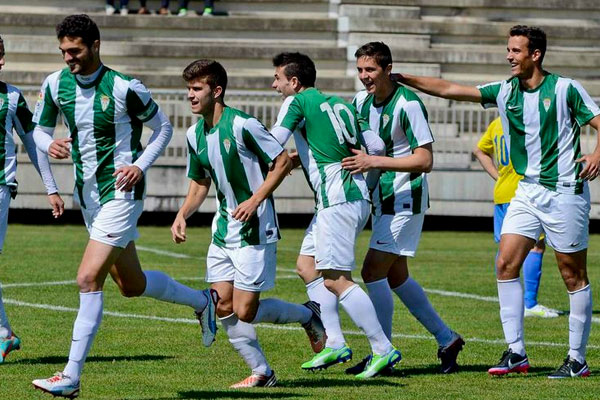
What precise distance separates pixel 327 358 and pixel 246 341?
0.83 metres

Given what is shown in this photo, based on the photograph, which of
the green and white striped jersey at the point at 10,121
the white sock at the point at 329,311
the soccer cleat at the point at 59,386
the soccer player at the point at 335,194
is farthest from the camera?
the green and white striped jersey at the point at 10,121

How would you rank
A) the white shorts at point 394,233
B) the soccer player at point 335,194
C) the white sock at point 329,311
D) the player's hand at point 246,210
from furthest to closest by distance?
the white sock at point 329,311 → the white shorts at point 394,233 → the soccer player at point 335,194 → the player's hand at point 246,210

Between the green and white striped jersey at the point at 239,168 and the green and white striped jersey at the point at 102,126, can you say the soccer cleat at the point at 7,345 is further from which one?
the green and white striped jersey at the point at 239,168

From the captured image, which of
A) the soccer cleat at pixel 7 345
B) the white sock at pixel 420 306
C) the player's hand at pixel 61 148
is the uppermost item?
the player's hand at pixel 61 148

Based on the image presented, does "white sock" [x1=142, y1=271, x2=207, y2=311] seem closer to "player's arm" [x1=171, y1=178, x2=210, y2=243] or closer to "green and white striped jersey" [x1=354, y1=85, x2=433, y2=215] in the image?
"player's arm" [x1=171, y1=178, x2=210, y2=243]

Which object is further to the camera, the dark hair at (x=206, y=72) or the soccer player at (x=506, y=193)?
the soccer player at (x=506, y=193)

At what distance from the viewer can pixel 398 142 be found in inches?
327

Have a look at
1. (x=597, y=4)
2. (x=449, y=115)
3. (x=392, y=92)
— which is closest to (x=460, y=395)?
(x=392, y=92)

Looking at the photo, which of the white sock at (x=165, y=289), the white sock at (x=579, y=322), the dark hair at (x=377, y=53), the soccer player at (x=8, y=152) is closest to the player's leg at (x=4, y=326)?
the soccer player at (x=8, y=152)

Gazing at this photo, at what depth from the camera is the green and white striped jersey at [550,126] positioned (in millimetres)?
8047

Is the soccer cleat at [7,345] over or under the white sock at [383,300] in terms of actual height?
under

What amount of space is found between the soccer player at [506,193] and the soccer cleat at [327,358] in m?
3.56

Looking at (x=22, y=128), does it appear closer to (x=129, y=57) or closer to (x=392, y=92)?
(x=392, y=92)

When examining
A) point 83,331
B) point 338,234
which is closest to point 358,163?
point 338,234
